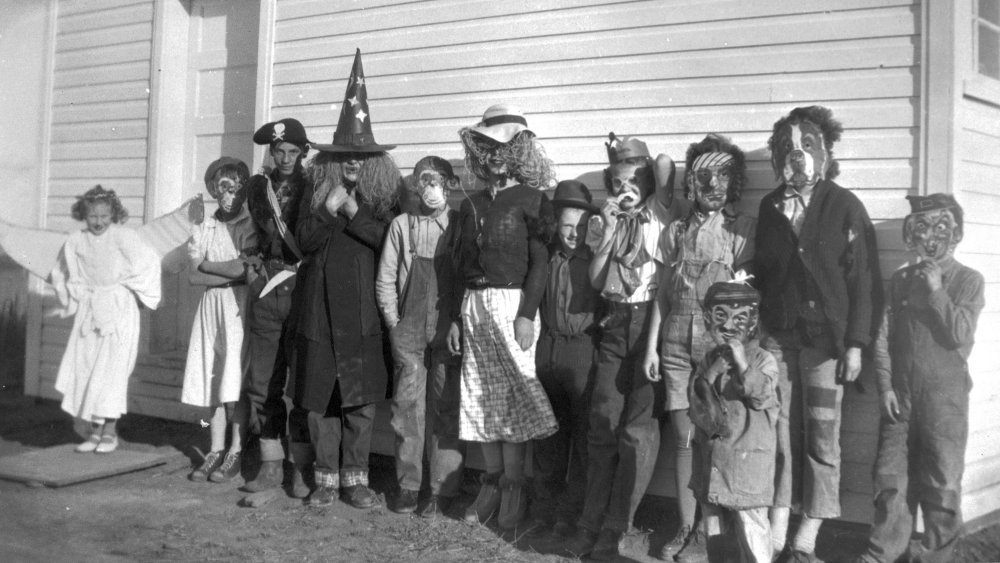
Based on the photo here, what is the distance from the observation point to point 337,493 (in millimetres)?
5242

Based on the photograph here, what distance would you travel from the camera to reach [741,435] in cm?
340

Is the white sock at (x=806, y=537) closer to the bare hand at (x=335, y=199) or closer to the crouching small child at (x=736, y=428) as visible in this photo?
the crouching small child at (x=736, y=428)

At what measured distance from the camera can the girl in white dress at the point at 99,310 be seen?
239 inches

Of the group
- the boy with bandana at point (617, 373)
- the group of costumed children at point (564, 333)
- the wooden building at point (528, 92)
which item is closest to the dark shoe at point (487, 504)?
the group of costumed children at point (564, 333)

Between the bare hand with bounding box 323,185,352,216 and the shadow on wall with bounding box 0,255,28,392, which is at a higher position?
the bare hand with bounding box 323,185,352,216

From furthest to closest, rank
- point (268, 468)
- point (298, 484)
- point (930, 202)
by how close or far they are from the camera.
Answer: point (268, 468) → point (298, 484) → point (930, 202)

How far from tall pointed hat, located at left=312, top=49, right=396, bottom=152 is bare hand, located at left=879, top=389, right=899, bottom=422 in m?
3.14

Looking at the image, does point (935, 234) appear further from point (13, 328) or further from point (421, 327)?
point (13, 328)

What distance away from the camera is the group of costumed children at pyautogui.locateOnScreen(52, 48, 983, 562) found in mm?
3887

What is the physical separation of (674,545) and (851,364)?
122 cm

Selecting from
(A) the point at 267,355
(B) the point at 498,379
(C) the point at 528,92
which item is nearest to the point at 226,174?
(A) the point at 267,355

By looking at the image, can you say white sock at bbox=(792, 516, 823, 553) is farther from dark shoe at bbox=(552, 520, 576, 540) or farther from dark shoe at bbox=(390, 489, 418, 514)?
dark shoe at bbox=(390, 489, 418, 514)

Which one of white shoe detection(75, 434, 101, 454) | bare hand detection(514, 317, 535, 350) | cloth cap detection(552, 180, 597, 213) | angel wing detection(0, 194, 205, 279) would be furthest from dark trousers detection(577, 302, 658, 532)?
white shoe detection(75, 434, 101, 454)

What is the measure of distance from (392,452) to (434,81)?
2561mm
